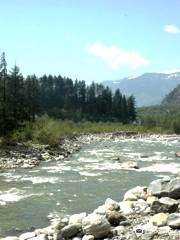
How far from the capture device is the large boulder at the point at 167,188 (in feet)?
65.5

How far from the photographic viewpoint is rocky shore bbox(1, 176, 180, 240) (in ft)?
49.2

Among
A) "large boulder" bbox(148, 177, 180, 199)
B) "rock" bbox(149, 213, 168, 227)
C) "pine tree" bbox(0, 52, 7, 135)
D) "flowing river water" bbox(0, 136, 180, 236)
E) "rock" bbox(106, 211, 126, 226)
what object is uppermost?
"pine tree" bbox(0, 52, 7, 135)

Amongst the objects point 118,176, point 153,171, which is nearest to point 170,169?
point 153,171

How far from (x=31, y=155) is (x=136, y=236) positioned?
103ft

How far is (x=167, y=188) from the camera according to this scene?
2034 cm

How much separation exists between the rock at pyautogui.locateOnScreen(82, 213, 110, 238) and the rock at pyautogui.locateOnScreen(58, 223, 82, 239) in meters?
0.34

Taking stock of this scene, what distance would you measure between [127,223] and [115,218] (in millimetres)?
665

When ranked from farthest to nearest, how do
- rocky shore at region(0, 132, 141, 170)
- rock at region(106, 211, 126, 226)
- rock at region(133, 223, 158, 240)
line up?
1. rocky shore at region(0, 132, 141, 170)
2. rock at region(106, 211, 126, 226)
3. rock at region(133, 223, 158, 240)

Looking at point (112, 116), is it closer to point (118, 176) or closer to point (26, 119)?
point (26, 119)

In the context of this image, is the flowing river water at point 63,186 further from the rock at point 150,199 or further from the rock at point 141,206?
the rock at point 150,199

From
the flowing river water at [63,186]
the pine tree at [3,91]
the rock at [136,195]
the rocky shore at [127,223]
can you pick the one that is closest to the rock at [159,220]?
the rocky shore at [127,223]

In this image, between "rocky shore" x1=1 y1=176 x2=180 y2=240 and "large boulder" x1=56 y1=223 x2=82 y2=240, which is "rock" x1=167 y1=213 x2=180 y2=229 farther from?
"large boulder" x1=56 y1=223 x2=82 y2=240

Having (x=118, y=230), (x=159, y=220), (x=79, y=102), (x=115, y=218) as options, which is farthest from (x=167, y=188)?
(x=79, y=102)

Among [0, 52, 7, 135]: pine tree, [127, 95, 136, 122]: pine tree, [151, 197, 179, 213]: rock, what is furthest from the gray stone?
[127, 95, 136, 122]: pine tree
